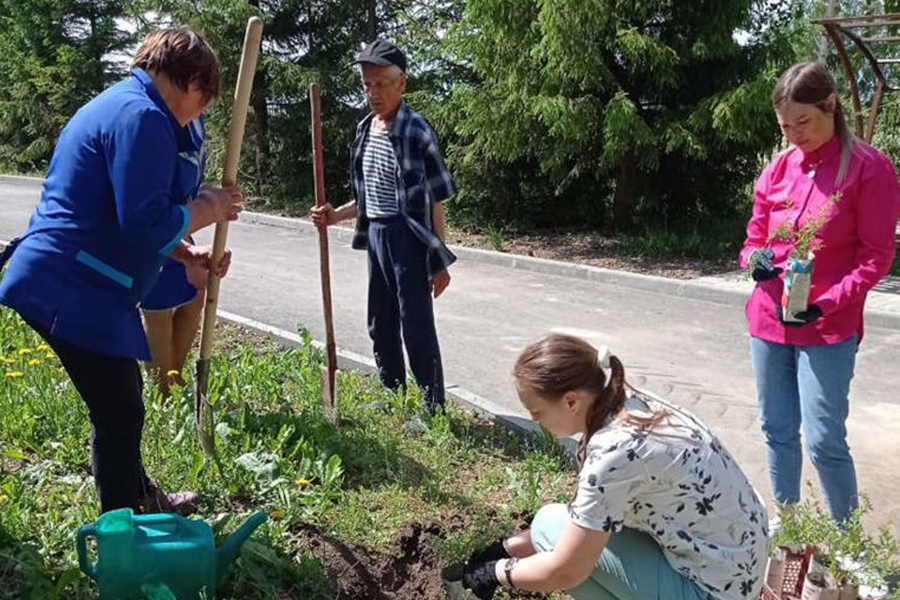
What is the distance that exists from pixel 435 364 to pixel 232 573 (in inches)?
70.5

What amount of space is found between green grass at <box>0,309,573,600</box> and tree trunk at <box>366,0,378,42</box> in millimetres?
13193

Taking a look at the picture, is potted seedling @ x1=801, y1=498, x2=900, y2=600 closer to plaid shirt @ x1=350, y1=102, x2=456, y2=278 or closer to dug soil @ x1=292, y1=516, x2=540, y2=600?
dug soil @ x1=292, y1=516, x2=540, y2=600

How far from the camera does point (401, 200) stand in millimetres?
4086

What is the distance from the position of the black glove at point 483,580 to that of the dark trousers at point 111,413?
1.16 metres

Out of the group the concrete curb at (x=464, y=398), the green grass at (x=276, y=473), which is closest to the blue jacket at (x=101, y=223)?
the green grass at (x=276, y=473)

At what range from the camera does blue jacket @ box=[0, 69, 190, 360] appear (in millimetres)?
2416

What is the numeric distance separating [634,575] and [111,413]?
A: 5.39 ft

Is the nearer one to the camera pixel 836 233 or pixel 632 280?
pixel 836 233

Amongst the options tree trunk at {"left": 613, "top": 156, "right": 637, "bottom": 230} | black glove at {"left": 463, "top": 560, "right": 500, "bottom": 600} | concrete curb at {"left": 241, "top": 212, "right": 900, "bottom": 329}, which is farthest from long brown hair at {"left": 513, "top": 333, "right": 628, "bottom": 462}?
tree trunk at {"left": 613, "top": 156, "right": 637, "bottom": 230}

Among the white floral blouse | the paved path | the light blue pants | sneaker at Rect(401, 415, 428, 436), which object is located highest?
the white floral blouse

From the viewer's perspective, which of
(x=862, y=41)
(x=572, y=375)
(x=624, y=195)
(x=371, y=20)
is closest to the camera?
(x=572, y=375)

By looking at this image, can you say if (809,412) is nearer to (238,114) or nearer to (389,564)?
(389,564)

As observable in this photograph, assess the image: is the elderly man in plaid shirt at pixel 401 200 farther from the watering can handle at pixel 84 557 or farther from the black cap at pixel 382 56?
the watering can handle at pixel 84 557

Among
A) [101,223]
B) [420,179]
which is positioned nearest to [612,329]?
[420,179]
